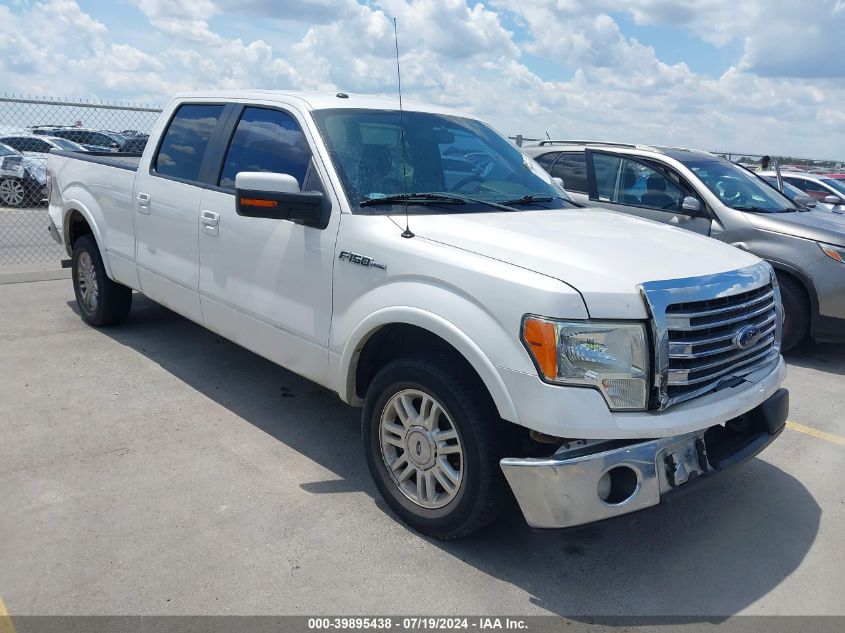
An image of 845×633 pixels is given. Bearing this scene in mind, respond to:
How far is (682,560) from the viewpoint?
3.39 m

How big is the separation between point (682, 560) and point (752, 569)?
11.7 inches

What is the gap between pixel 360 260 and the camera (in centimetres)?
361

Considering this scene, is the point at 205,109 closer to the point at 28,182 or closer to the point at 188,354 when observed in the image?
the point at 188,354

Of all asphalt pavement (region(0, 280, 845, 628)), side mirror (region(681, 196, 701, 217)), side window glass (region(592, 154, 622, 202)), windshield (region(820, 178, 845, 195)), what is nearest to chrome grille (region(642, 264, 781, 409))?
asphalt pavement (region(0, 280, 845, 628))

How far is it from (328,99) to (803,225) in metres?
4.62

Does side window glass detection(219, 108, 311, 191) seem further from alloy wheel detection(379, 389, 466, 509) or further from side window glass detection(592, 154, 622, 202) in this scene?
side window glass detection(592, 154, 622, 202)

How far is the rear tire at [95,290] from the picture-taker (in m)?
6.28

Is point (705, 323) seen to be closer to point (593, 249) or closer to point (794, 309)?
point (593, 249)

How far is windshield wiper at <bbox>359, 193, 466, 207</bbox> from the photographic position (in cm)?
379

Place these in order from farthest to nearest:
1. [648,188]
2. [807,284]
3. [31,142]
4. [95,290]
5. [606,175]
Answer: [31,142], [606,175], [648,188], [807,284], [95,290]

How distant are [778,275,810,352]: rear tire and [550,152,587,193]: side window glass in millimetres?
2247

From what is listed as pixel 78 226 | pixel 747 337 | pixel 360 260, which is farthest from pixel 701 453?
pixel 78 226

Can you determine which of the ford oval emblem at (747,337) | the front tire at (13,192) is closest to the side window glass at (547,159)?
the ford oval emblem at (747,337)

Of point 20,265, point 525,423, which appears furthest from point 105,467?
point 20,265
